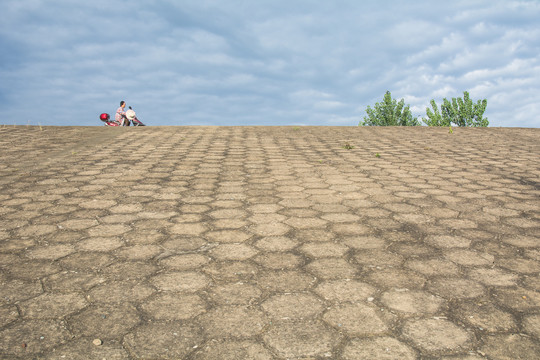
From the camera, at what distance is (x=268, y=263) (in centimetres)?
Answer: 194

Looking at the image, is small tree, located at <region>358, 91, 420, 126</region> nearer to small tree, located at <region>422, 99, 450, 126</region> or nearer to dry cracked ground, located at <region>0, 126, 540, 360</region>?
small tree, located at <region>422, 99, 450, 126</region>

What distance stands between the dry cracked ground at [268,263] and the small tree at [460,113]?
2379cm

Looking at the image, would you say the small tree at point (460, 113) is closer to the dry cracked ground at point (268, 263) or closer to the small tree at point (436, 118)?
the small tree at point (436, 118)

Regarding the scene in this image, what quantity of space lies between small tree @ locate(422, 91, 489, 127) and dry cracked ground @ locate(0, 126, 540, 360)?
23.8m

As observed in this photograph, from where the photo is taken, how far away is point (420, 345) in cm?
133

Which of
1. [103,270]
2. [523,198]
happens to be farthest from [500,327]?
[523,198]

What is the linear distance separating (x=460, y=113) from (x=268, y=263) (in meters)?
27.3

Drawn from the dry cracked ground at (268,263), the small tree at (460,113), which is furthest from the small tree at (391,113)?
the dry cracked ground at (268,263)

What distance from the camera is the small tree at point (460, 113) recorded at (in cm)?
2536

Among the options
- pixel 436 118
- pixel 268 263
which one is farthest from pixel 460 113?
pixel 268 263

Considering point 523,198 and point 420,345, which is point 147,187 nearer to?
point 420,345

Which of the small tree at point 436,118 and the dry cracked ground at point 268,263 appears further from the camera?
the small tree at point 436,118

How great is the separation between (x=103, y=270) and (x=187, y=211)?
0.97m

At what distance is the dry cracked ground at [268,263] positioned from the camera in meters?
1.37
